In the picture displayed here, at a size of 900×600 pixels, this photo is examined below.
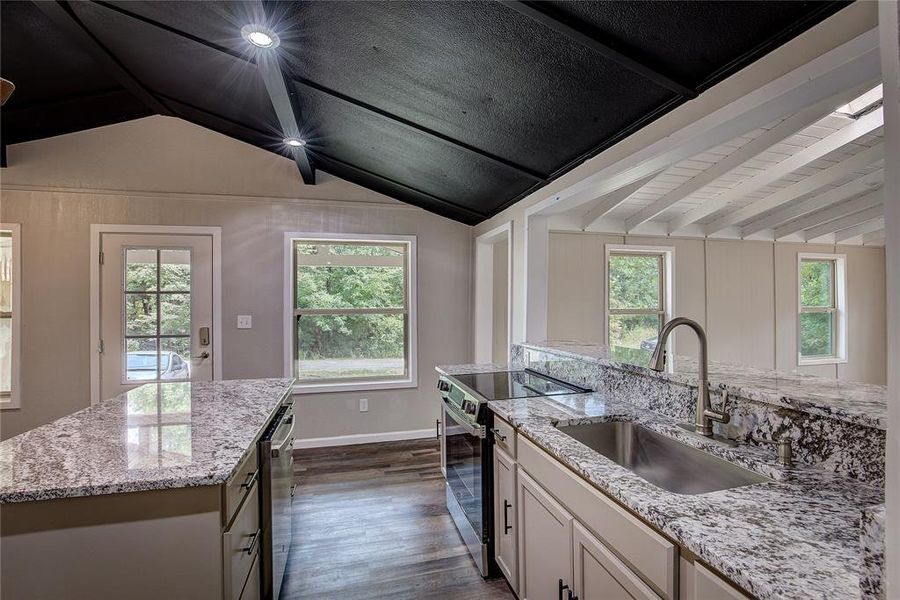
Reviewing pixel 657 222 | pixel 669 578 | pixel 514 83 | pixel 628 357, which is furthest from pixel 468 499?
pixel 657 222

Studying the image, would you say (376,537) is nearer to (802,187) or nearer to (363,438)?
(363,438)

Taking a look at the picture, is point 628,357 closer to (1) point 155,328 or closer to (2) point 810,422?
(2) point 810,422

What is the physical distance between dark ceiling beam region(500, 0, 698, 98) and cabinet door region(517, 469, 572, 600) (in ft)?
5.15

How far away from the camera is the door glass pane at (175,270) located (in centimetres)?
353

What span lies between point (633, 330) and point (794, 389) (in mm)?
3391

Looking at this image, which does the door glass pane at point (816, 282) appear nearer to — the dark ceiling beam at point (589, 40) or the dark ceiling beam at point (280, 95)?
the dark ceiling beam at point (589, 40)

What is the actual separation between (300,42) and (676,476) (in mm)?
2421

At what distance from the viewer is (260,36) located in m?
1.78

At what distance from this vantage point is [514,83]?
1747mm

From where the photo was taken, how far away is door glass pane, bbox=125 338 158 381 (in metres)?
3.48

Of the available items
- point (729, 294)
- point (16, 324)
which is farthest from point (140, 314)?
point (729, 294)

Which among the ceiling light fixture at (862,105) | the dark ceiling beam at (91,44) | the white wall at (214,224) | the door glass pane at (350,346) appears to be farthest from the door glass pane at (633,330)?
the dark ceiling beam at (91,44)

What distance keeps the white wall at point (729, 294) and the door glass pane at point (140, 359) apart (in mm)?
3708

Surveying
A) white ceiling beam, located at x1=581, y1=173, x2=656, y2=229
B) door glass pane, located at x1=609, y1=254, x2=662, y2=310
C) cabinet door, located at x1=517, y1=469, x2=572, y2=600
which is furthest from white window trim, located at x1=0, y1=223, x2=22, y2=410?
door glass pane, located at x1=609, y1=254, x2=662, y2=310
